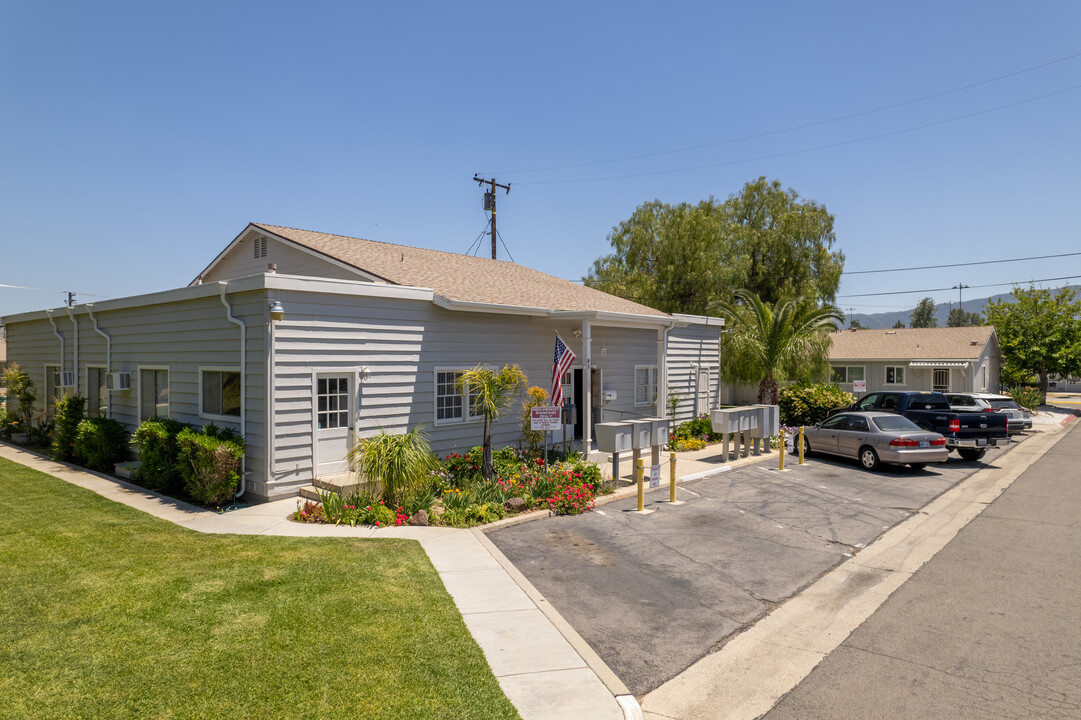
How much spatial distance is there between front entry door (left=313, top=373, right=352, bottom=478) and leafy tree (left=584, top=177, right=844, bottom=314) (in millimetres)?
30689

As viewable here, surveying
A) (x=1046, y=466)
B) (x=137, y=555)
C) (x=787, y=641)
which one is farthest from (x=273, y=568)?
(x=1046, y=466)

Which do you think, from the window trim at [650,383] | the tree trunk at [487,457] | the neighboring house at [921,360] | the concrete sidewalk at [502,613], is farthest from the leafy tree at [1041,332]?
the concrete sidewalk at [502,613]

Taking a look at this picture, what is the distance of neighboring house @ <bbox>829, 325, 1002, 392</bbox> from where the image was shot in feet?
117

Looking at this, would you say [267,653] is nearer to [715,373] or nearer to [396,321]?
[396,321]

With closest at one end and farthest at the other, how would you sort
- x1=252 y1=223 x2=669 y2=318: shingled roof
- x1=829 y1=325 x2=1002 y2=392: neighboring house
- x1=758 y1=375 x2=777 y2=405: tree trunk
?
x1=252 y1=223 x2=669 y2=318: shingled roof
x1=758 y1=375 x2=777 y2=405: tree trunk
x1=829 y1=325 x2=1002 y2=392: neighboring house

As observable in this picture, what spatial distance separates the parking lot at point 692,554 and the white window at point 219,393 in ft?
18.9

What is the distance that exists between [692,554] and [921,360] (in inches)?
1319

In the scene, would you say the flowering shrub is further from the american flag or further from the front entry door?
the front entry door

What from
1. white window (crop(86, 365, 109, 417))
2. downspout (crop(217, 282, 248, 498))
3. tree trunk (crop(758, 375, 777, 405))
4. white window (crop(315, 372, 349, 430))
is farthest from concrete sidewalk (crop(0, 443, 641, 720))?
tree trunk (crop(758, 375, 777, 405))

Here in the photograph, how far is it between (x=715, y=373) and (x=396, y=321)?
1372 cm

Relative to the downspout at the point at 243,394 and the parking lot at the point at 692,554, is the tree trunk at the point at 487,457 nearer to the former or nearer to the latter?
the parking lot at the point at 692,554

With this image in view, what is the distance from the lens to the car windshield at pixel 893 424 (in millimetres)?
15773

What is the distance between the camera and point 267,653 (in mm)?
5227

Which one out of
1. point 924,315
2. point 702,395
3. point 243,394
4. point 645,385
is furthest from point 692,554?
point 924,315
